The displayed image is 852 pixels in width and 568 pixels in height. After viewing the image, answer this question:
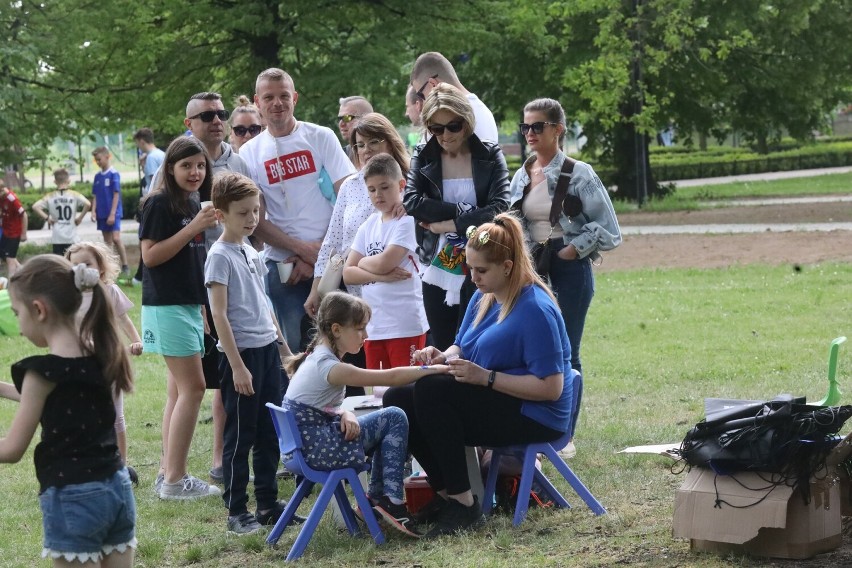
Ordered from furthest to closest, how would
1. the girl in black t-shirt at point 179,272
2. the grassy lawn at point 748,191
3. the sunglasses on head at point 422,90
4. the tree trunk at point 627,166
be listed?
the tree trunk at point 627,166, the grassy lawn at point 748,191, the sunglasses on head at point 422,90, the girl in black t-shirt at point 179,272

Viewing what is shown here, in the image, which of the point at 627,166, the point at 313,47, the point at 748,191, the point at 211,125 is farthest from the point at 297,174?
the point at 748,191

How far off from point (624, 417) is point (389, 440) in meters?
2.86

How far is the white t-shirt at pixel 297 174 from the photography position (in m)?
6.80

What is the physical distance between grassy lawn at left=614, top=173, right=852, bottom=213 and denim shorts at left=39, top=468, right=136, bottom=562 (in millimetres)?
22869

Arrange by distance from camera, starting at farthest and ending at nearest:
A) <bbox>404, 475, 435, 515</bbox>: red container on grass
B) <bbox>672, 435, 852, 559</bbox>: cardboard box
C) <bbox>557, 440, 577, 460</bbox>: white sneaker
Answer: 1. <bbox>557, 440, 577, 460</bbox>: white sneaker
2. <bbox>404, 475, 435, 515</bbox>: red container on grass
3. <bbox>672, 435, 852, 559</bbox>: cardboard box

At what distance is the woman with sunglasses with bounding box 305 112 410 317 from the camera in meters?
6.45

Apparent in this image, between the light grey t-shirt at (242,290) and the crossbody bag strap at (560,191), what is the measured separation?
1.69 m

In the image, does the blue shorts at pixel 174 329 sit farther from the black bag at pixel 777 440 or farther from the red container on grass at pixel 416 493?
the black bag at pixel 777 440

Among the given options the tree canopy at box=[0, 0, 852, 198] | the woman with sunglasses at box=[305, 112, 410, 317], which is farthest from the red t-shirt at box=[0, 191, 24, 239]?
the woman with sunglasses at box=[305, 112, 410, 317]

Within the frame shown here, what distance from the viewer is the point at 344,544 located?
523 centimetres

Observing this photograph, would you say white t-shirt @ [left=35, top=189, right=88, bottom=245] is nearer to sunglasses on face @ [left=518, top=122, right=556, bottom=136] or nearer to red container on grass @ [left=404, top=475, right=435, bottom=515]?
sunglasses on face @ [left=518, top=122, right=556, bottom=136]

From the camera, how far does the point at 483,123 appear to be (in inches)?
264

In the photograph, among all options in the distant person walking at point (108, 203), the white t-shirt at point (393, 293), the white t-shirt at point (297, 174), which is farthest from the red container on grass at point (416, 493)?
the distant person walking at point (108, 203)

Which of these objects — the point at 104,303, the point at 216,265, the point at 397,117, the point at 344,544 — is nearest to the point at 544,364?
the point at 344,544
